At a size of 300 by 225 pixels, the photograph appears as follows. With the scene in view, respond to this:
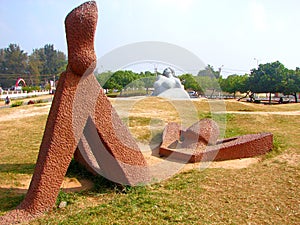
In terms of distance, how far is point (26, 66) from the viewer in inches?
2712

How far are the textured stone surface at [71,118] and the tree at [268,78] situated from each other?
93.2 feet

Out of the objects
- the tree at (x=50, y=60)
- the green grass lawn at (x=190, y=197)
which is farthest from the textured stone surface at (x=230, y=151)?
the tree at (x=50, y=60)

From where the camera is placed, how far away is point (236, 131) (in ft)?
37.5

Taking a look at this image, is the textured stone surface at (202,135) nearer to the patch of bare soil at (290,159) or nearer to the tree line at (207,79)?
the patch of bare soil at (290,159)

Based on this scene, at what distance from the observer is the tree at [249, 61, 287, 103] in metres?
30.2

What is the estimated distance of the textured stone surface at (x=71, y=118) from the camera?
15.3 ft

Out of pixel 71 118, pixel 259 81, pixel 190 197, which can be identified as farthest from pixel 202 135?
pixel 259 81

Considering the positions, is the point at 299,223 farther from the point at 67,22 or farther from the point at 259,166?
the point at 67,22

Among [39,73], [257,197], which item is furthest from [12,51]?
[257,197]

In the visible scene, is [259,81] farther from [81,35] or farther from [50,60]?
[50,60]

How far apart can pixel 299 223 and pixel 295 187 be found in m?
1.41

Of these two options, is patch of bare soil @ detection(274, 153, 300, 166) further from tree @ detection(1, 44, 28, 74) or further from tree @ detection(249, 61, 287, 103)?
tree @ detection(1, 44, 28, 74)

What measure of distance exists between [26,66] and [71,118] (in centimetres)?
7052

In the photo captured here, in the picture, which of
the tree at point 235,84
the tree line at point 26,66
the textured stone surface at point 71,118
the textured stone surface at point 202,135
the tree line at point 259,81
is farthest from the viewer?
the tree line at point 26,66
